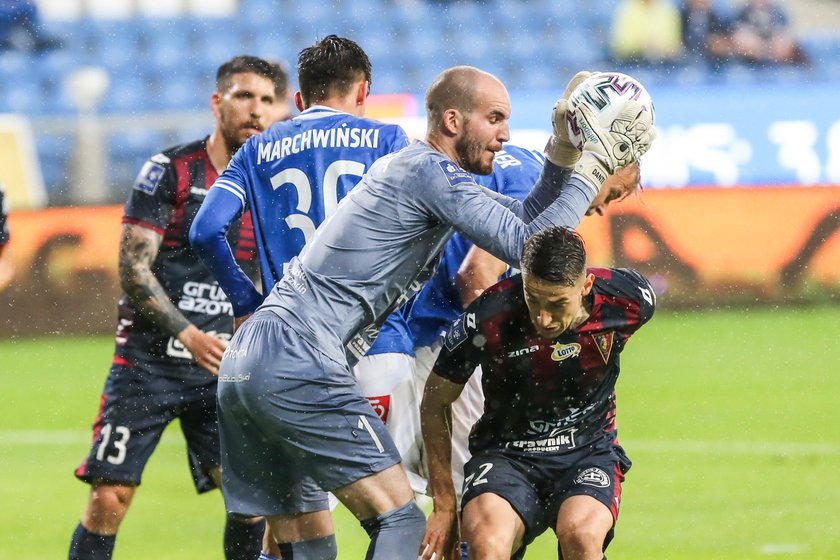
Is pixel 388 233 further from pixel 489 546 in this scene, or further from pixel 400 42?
pixel 400 42

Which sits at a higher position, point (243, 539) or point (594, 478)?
point (594, 478)

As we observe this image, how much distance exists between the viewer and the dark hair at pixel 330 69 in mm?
4750

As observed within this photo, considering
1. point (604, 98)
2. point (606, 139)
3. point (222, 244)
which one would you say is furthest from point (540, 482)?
point (222, 244)

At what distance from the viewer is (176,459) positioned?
29.5 feet

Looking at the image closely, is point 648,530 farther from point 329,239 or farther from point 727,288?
point 727,288

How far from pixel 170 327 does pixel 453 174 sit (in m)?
1.93

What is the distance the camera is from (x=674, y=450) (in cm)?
846

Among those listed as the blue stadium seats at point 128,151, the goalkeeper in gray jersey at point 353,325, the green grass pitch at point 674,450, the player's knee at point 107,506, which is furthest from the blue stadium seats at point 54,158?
the goalkeeper in gray jersey at point 353,325

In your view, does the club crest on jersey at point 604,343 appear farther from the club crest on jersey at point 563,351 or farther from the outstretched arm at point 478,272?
the outstretched arm at point 478,272

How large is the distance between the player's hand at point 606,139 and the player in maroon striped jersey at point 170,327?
193 centimetres

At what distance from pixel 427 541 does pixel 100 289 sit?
33.5ft

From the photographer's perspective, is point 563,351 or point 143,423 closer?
point 563,351

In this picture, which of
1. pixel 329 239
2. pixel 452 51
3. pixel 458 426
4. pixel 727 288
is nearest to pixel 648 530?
pixel 458 426

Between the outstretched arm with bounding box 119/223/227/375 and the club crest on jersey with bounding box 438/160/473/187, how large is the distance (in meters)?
1.68
